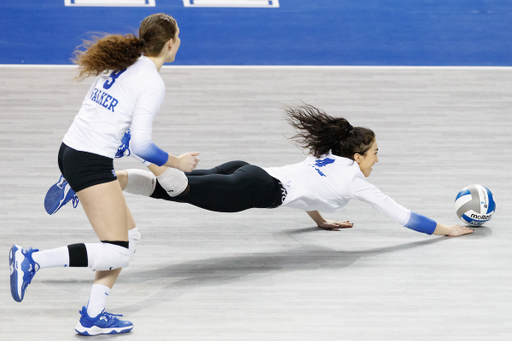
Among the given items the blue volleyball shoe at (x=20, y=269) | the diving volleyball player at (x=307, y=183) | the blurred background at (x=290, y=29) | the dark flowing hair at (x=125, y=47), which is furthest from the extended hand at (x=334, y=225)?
the blurred background at (x=290, y=29)

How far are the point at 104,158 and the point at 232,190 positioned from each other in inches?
34.7

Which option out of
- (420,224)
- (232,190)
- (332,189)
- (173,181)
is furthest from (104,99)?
(420,224)

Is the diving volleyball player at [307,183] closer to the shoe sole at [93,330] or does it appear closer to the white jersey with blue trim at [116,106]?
the white jersey with blue trim at [116,106]

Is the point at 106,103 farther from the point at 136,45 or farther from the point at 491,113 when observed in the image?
the point at 491,113

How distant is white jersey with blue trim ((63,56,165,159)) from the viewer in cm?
266

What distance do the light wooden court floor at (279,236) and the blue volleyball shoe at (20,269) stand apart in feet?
0.72

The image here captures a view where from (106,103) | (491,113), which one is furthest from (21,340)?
(491,113)

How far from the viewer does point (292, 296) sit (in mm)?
3170

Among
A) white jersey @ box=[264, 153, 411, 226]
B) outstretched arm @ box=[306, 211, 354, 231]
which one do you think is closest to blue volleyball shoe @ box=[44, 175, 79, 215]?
white jersey @ box=[264, 153, 411, 226]

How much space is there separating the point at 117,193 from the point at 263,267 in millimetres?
1099

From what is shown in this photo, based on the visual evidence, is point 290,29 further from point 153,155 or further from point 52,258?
point 52,258

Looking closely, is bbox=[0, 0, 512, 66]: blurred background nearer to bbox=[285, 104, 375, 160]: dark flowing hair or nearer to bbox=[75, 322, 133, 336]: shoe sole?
bbox=[285, 104, 375, 160]: dark flowing hair

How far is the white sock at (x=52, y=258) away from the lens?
2729 mm

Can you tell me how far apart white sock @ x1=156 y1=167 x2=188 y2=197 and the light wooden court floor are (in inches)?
19.3
